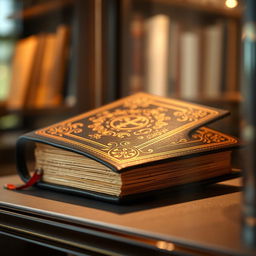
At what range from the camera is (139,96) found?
2.71ft

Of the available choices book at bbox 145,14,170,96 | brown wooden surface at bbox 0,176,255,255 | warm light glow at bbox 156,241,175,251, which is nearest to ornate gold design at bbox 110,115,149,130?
brown wooden surface at bbox 0,176,255,255

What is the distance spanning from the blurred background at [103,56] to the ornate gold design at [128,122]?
0.82ft

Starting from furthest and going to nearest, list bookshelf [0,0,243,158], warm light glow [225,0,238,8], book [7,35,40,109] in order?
book [7,35,40,109] < bookshelf [0,0,243,158] < warm light glow [225,0,238,8]

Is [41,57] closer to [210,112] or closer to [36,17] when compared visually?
[36,17]

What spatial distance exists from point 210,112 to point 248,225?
0.33 metres

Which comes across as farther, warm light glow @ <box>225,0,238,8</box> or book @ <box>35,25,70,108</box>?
book @ <box>35,25,70,108</box>

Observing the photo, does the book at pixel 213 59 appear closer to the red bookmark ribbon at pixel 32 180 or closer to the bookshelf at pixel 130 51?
the bookshelf at pixel 130 51

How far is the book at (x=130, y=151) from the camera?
60cm

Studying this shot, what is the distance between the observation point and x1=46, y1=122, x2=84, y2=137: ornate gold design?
69cm

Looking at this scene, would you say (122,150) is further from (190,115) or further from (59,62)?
(59,62)

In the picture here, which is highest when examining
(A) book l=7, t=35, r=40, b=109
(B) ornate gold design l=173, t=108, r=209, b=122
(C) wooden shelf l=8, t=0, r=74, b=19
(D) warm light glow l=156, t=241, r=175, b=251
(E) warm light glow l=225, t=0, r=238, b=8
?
(C) wooden shelf l=8, t=0, r=74, b=19

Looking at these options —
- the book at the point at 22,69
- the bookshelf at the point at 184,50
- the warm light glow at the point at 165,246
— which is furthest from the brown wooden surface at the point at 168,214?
the book at the point at 22,69

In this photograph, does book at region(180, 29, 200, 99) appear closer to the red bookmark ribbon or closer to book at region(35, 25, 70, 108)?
book at region(35, 25, 70, 108)

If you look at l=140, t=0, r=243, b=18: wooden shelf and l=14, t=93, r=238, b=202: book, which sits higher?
l=140, t=0, r=243, b=18: wooden shelf
